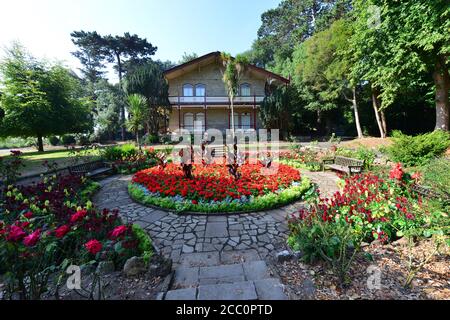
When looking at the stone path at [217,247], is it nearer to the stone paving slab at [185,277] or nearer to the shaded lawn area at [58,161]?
the stone paving slab at [185,277]

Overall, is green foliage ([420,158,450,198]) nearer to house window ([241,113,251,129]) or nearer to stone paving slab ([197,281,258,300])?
stone paving slab ([197,281,258,300])

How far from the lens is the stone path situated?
221 centimetres

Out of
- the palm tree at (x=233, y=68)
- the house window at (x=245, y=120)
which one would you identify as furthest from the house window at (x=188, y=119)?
the palm tree at (x=233, y=68)

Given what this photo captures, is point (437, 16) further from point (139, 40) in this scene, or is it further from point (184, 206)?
point (139, 40)

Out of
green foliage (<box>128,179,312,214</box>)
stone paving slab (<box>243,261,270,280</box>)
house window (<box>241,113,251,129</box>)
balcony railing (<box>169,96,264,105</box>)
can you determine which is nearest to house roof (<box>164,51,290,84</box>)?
balcony railing (<box>169,96,264,105</box>)

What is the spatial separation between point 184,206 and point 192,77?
787 inches

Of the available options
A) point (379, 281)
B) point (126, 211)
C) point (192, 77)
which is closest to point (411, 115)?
point (192, 77)

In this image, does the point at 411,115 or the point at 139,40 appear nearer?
the point at 411,115

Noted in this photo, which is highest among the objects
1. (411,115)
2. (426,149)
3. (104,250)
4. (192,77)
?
(192,77)

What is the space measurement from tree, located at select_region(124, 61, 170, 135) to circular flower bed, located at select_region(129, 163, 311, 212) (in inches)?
537

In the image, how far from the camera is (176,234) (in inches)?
149

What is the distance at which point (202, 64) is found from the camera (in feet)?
69.7

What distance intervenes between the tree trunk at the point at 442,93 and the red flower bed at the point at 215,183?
10905 millimetres
